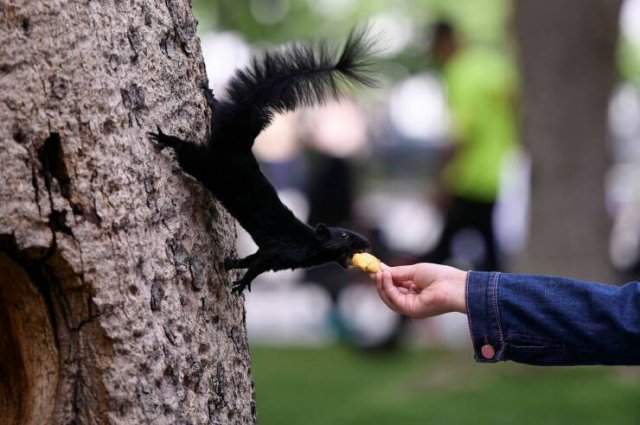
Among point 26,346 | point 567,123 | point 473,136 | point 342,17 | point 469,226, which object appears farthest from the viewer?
point 342,17

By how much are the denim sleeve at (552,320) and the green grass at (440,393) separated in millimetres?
4410

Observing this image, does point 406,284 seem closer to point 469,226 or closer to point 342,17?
point 469,226

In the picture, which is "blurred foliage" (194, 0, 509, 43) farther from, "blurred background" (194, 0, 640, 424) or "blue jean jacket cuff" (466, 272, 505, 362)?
"blue jean jacket cuff" (466, 272, 505, 362)

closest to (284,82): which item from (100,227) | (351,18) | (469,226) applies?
(100,227)

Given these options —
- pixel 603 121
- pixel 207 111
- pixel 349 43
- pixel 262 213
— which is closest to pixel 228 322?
pixel 262 213

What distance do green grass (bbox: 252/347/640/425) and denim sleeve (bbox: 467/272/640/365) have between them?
4410 millimetres

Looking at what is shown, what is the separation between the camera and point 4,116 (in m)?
2.15

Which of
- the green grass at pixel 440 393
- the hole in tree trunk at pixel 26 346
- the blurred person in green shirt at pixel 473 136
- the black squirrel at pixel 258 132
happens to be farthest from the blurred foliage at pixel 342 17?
the green grass at pixel 440 393

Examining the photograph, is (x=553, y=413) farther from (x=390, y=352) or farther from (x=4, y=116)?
(x=4, y=116)

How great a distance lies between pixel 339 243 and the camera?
Answer: 93.9 inches

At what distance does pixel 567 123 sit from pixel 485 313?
5953 mm

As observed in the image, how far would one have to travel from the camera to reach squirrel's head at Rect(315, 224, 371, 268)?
2.37 metres

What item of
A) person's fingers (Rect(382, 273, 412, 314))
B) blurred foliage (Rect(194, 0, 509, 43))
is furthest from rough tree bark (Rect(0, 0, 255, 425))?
blurred foliage (Rect(194, 0, 509, 43))

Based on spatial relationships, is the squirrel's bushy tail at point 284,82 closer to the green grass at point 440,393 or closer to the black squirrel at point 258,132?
the black squirrel at point 258,132
